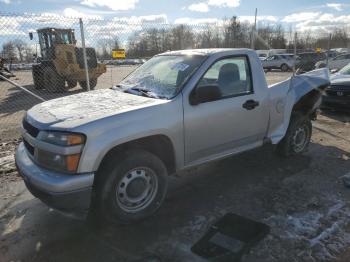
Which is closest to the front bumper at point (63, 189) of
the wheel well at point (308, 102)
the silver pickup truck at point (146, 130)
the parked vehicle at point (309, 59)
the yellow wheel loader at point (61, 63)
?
the silver pickup truck at point (146, 130)

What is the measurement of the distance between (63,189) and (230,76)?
2.55m

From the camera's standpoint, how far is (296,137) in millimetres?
5863

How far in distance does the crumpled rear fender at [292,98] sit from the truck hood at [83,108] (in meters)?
2.00

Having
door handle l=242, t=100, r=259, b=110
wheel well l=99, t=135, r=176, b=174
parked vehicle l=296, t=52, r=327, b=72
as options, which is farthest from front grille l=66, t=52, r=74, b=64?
parked vehicle l=296, t=52, r=327, b=72

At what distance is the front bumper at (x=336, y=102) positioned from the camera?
8.84m

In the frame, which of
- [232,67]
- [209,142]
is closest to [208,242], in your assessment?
[209,142]

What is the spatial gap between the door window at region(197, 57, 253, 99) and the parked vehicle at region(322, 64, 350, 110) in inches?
208

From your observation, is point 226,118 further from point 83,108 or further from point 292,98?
point 83,108

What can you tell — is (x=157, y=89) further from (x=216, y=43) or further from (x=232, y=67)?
(x=216, y=43)

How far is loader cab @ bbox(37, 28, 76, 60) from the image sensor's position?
55.4 ft

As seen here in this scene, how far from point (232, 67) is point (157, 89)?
110cm

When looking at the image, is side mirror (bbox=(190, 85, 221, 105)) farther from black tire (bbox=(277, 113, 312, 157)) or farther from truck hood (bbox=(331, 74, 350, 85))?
truck hood (bbox=(331, 74, 350, 85))

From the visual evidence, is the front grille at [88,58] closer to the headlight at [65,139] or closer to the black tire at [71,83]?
the black tire at [71,83]

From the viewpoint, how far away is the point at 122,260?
3.21 m
